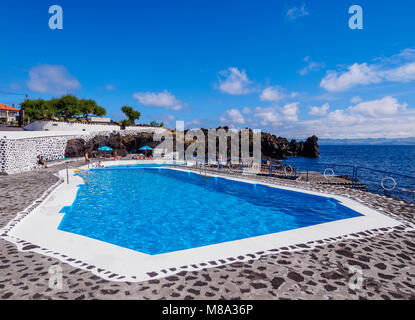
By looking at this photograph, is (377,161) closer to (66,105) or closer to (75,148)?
(75,148)

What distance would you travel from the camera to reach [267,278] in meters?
4.16

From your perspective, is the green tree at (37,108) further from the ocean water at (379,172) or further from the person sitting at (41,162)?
the ocean water at (379,172)

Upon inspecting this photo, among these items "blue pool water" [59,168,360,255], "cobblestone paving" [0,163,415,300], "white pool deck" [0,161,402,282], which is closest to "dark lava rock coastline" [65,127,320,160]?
"blue pool water" [59,168,360,255]

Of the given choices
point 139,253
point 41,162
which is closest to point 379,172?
point 139,253

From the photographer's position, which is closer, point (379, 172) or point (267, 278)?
point (267, 278)

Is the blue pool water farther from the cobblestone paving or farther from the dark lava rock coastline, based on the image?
the dark lava rock coastline

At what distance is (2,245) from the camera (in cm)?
550

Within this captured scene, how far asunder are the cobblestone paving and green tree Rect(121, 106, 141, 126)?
7600 centimetres

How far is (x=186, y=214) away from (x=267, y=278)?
21.6 feet

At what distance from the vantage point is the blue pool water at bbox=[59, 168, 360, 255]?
7801 mm

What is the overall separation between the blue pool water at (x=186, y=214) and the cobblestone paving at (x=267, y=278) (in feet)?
9.07

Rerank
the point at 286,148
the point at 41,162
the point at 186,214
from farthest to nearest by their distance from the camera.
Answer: the point at 286,148, the point at 41,162, the point at 186,214
